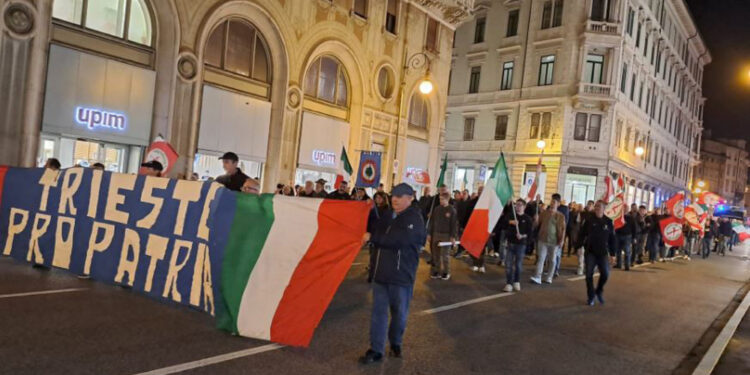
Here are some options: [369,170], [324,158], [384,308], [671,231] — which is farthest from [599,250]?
[324,158]

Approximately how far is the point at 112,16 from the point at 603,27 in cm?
3127

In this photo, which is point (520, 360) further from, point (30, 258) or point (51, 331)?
point (30, 258)

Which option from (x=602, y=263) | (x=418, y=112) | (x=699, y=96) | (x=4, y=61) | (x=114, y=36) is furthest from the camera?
(x=699, y=96)

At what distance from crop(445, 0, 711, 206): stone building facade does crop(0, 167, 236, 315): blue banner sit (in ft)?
91.5

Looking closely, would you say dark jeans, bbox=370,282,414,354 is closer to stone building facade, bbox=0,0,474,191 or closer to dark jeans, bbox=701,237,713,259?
stone building facade, bbox=0,0,474,191

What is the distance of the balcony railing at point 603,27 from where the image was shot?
122 ft

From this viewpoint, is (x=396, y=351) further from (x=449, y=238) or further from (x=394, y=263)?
(x=449, y=238)

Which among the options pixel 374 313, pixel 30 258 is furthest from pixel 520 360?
pixel 30 258

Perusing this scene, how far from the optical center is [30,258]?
8727 mm

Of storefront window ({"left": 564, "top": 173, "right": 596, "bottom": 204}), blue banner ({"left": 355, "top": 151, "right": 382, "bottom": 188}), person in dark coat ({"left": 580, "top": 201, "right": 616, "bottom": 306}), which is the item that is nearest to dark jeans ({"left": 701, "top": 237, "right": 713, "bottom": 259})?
storefront window ({"left": 564, "top": 173, "right": 596, "bottom": 204})

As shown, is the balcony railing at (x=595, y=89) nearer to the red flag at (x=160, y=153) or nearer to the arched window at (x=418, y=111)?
the arched window at (x=418, y=111)

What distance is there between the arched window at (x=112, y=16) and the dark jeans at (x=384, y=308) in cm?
1357

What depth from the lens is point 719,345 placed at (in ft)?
27.4

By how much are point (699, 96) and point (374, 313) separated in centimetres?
7473
